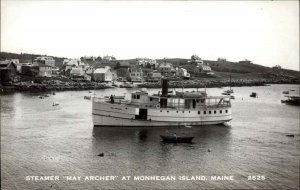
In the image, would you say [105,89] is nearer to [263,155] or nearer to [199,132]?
[199,132]

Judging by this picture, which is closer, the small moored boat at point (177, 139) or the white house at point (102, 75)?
the small moored boat at point (177, 139)

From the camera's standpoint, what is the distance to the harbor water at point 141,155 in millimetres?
23359

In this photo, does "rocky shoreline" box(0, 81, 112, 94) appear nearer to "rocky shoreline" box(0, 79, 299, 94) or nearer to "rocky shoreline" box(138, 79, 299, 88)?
"rocky shoreline" box(0, 79, 299, 94)

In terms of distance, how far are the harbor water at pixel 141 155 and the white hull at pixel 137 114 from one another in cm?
106

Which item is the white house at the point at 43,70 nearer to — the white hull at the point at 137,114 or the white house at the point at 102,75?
the white house at the point at 102,75

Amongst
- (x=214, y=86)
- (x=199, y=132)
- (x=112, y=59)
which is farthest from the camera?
(x=112, y=59)

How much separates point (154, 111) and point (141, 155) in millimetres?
12363

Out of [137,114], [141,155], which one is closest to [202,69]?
[137,114]

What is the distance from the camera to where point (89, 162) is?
26938mm

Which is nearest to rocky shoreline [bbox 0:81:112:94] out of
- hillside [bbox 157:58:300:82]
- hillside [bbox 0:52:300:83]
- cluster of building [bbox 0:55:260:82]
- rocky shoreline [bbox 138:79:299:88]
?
cluster of building [bbox 0:55:260:82]

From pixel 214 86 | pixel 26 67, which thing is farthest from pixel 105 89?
pixel 214 86

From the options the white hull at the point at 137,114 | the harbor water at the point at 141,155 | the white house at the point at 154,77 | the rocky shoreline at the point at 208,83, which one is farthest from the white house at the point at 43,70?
the white hull at the point at 137,114

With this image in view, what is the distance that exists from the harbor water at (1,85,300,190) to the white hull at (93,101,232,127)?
1065mm

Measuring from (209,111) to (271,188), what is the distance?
21520 millimetres
